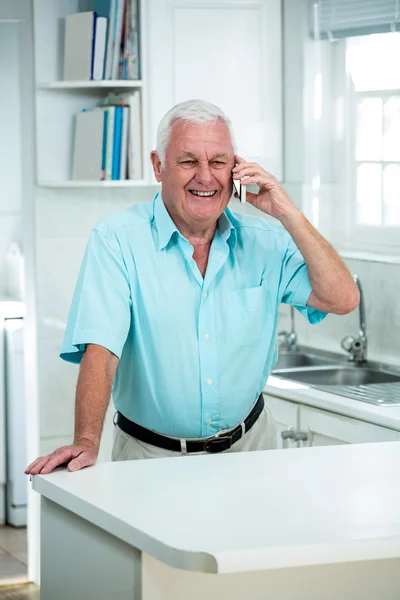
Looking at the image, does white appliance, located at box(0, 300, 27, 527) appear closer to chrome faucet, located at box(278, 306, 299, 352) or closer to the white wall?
the white wall

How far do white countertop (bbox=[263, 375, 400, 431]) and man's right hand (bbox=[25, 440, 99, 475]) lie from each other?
50.8 inches

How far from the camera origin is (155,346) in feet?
9.05

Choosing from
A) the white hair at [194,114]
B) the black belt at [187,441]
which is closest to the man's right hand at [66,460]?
the black belt at [187,441]

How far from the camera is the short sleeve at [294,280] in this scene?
9.50ft

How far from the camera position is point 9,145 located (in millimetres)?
4754

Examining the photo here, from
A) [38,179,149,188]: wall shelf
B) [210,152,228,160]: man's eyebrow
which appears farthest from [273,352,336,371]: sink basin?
[210,152,228,160]: man's eyebrow

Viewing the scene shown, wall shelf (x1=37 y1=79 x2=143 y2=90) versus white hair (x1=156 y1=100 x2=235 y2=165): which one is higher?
wall shelf (x1=37 y1=79 x2=143 y2=90)

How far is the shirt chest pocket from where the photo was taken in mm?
2836

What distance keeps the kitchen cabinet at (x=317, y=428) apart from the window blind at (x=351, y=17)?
1.46 meters

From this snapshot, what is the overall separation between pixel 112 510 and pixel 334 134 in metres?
2.84

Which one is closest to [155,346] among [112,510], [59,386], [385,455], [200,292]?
[200,292]

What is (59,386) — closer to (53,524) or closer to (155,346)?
(155,346)

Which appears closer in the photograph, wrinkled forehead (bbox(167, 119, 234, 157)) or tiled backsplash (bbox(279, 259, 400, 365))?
wrinkled forehead (bbox(167, 119, 234, 157))

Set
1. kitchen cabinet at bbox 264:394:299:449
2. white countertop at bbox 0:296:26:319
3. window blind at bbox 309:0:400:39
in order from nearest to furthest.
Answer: kitchen cabinet at bbox 264:394:299:449 → window blind at bbox 309:0:400:39 → white countertop at bbox 0:296:26:319
